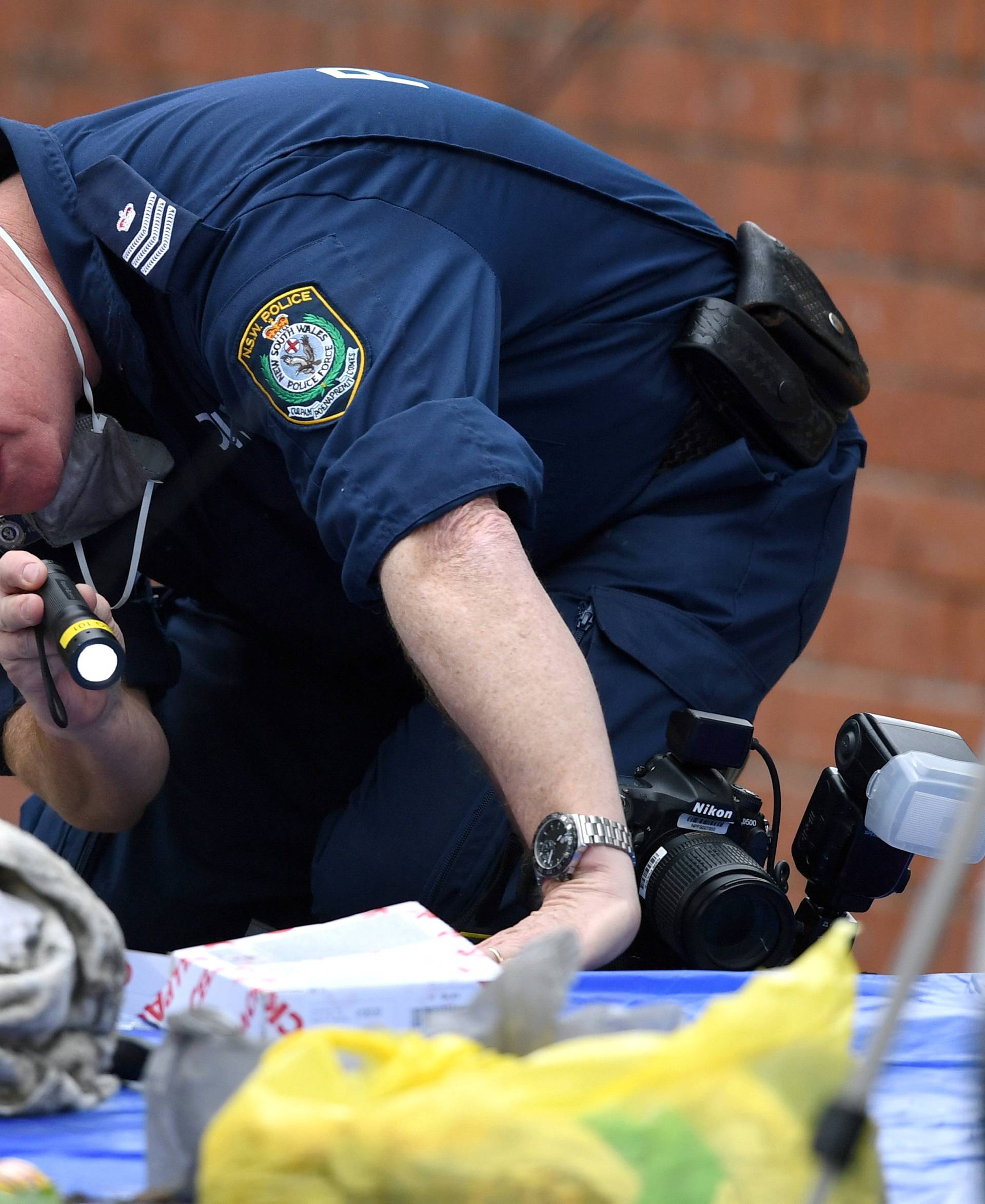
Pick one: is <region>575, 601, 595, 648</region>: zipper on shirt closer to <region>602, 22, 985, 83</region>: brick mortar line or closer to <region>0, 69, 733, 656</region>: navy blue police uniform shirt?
<region>0, 69, 733, 656</region>: navy blue police uniform shirt

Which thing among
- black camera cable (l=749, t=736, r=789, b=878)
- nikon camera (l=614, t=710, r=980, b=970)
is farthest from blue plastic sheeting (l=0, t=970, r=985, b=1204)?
black camera cable (l=749, t=736, r=789, b=878)

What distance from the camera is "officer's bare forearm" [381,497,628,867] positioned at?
100 centimetres

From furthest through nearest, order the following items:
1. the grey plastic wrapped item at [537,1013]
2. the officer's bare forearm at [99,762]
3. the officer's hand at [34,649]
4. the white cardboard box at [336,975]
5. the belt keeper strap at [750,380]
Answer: the officer's bare forearm at [99,762] < the belt keeper strap at [750,380] < the officer's hand at [34,649] < the white cardboard box at [336,975] < the grey plastic wrapped item at [537,1013]

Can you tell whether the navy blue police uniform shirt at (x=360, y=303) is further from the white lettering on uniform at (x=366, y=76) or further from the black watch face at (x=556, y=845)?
the black watch face at (x=556, y=845)

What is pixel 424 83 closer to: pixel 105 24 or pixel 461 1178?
pixel 461 1178

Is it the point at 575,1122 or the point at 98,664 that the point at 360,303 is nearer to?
the point at 98,664

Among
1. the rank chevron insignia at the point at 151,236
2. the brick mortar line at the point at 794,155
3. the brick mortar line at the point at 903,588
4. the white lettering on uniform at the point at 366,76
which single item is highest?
the white lettering on uniform at the point at 366,76

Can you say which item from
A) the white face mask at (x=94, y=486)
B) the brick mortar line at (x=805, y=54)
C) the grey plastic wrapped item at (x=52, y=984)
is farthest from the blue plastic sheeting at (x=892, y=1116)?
Answer: the brick mortar line at (x=805, y=54)

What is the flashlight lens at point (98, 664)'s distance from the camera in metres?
1.12

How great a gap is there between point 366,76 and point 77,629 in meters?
0.54

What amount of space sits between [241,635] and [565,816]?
2.69ft

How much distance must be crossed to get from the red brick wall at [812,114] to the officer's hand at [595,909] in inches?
61.6

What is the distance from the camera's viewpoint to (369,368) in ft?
3.46

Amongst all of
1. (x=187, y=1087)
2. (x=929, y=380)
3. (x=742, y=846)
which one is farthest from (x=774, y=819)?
(x=929, y=380)
